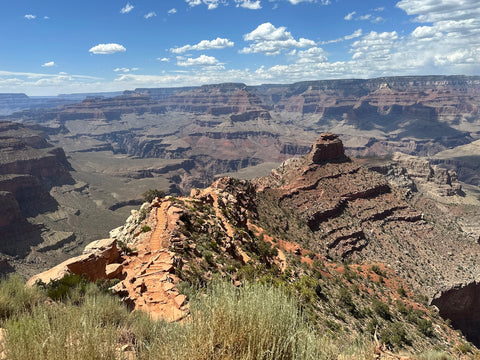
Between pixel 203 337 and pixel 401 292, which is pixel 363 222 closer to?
pixel 401 292

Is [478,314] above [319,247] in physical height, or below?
below

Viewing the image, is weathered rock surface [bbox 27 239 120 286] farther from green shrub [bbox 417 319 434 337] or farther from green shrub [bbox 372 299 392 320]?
green shrub [bbox 417 319 434 337]

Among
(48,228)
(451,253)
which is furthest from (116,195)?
(451,253)

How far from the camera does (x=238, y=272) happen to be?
2011cm

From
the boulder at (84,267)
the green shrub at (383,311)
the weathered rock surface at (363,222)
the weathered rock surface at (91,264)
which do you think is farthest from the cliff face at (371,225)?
the boulder at (84,267)

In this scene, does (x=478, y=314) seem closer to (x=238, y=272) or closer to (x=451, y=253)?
(x=451, y=253)

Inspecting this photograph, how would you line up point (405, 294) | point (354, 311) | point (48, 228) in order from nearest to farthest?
1. point (354, 311)
2. point (405, 294)
3. point (48, 228)

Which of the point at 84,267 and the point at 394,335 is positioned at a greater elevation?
the point at 84,267

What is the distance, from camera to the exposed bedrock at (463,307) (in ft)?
142

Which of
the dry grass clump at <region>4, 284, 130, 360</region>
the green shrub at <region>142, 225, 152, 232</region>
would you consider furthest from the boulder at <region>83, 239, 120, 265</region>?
the dry grass clump at <region>4, 284, 130, 360</region>

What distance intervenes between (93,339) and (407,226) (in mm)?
67233

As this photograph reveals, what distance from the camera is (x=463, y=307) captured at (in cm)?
4628

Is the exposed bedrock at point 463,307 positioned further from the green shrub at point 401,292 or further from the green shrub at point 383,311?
the green shrub at point 383,311

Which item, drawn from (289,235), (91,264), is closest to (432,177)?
(289,235)
